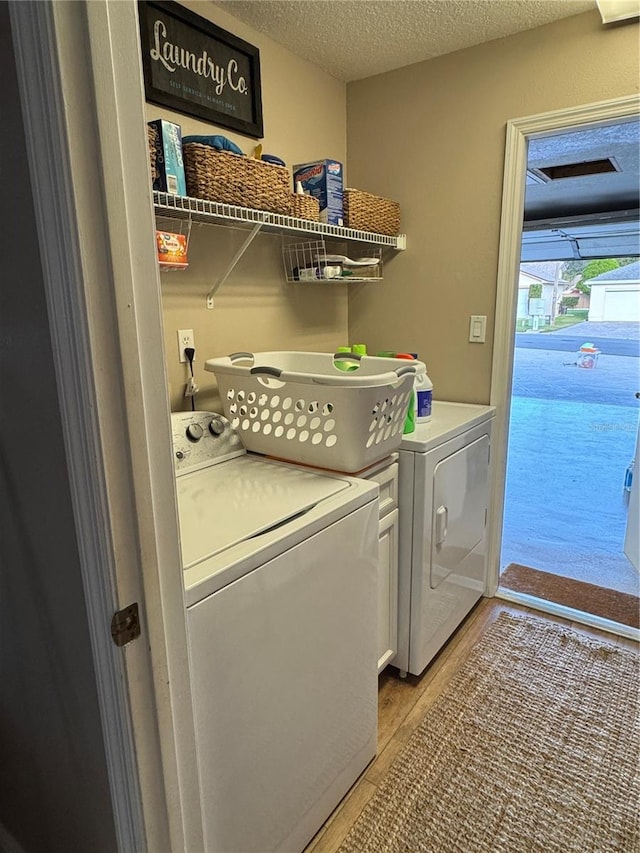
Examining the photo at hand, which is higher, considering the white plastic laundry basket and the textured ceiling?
the textured ceiling

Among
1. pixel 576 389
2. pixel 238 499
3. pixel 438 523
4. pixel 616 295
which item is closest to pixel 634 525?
pixel 438 523

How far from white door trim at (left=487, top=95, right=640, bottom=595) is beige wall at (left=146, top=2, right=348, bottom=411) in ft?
2.66

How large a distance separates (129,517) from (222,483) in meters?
0.75

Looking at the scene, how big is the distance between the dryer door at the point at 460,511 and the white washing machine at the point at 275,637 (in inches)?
19.8

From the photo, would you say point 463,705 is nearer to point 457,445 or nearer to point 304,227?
point 457,445

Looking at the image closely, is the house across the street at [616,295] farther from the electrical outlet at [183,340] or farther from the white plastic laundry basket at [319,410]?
the electrical outlet at [183,340]

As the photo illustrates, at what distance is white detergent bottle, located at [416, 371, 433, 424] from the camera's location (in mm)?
2020

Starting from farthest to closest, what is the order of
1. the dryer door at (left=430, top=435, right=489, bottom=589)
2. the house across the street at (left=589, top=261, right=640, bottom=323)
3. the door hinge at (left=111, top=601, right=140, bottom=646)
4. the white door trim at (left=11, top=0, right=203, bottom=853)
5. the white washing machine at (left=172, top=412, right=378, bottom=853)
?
the house across the street at (left=589, top=261, right=640, bottom=323) → the dryer door at (left=430, top=435, right=489, bottom=589) → the white washing machine at (left=172, top=412, right=378, bottom=853) → the door hinge at (left=111, top=601, right=140, bottom=646) → the white door trim at (left=11, top=0, right=203, bottom=853)

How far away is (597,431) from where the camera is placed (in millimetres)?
6105

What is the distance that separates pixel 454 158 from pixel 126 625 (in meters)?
2.29

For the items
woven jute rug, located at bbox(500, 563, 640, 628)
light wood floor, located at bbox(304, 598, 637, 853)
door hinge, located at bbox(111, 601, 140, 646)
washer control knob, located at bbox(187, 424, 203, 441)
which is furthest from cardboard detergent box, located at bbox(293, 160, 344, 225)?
woven jute rug, located at bbox(500, 563, 640, 628)

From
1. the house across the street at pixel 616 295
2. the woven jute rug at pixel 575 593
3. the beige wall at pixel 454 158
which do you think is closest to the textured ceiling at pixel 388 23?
the beige wall at pixel 454 158

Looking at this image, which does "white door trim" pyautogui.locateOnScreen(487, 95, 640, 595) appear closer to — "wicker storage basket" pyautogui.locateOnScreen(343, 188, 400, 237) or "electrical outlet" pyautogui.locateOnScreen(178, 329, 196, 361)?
"wicker storage basket" pyautogui.locateOnScreen(343, 188, 400, 237)

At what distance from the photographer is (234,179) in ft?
5.10
